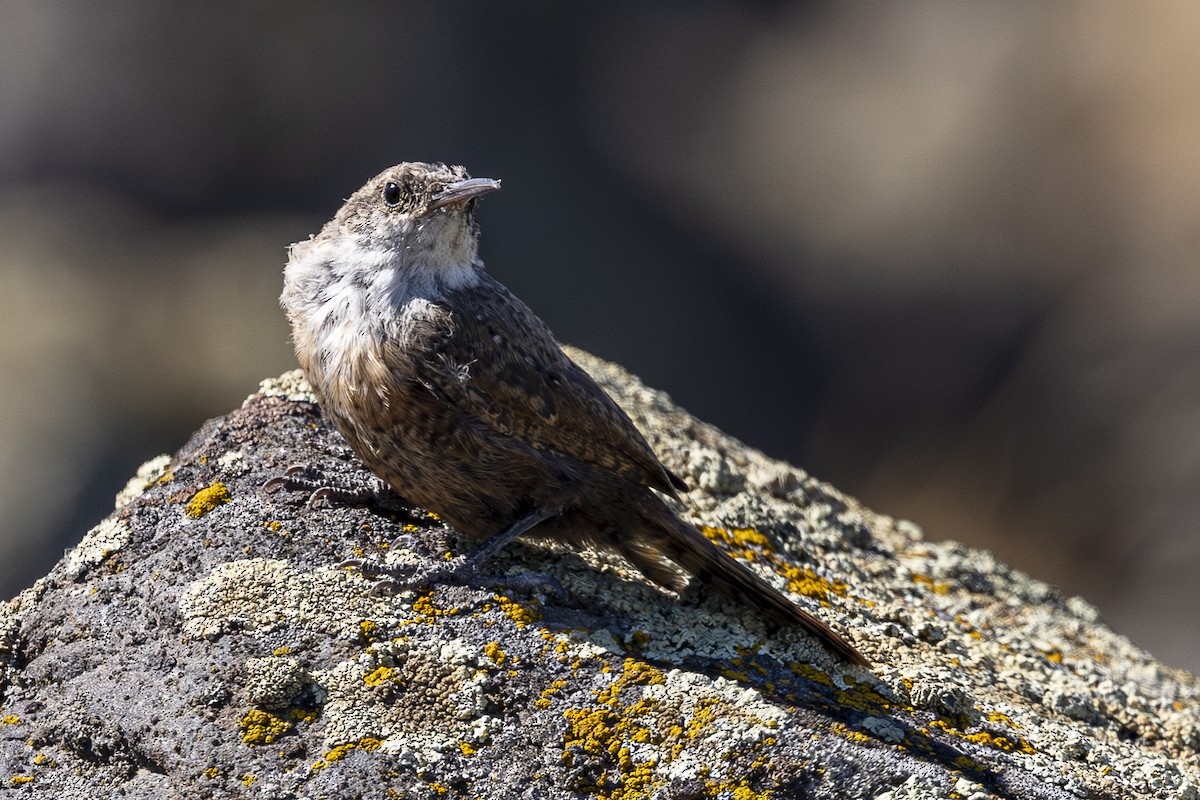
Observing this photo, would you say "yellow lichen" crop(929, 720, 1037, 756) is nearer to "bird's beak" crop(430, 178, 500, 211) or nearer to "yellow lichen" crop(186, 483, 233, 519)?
"bird's beak" crop(430, 178, 500, 211)

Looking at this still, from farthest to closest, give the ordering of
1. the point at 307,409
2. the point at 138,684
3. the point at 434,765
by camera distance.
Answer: the point at 307,409, the point at 138,684, the point at 434,765

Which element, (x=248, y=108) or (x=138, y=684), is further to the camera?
(x=248, y=108)

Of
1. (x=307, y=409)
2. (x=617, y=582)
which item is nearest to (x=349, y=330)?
(x=307, y=409)

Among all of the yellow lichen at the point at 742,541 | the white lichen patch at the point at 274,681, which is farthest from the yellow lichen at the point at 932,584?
the white lichen patch at the point at 274,681

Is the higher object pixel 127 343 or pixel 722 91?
pixel 722 91

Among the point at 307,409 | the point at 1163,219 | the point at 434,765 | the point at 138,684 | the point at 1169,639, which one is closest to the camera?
the point at 434,765

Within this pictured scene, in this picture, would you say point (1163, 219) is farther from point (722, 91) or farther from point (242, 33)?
point (242, 33)

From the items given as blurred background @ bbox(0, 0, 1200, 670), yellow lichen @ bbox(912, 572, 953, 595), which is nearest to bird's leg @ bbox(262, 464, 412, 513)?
yellow lichen @ bbox(912, 572, 953, 595)
